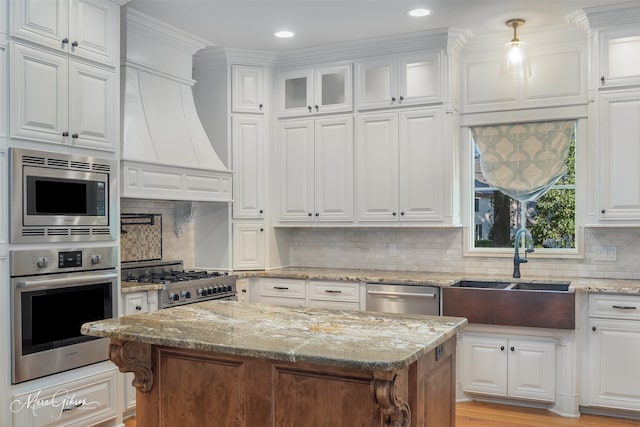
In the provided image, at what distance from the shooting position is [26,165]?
10.9ft

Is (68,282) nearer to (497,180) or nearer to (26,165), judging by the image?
(26,165)

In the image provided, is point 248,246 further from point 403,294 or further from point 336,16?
point 336,16

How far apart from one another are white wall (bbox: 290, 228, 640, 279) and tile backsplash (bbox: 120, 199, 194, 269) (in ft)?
3.42

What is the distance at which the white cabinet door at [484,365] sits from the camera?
4289 millimetres

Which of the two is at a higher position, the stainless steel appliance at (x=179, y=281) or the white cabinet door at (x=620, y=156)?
the white cabinet door at (x=620, y=156)

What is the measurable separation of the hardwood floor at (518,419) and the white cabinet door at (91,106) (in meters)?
1.95

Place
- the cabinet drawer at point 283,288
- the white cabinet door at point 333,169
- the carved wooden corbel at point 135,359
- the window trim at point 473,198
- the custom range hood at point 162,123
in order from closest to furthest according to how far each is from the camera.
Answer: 1. the carved wooden corbel at point 135,359
2. the custom range hood at point 162,123
3. the window trim at point 473,198
4. the cabinet drawer at point 283,288
5. the white cabinet door at point 333,169

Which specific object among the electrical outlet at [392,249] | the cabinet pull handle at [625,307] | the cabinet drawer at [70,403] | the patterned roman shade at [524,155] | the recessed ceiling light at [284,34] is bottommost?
the cabinet drawer at [70,403]

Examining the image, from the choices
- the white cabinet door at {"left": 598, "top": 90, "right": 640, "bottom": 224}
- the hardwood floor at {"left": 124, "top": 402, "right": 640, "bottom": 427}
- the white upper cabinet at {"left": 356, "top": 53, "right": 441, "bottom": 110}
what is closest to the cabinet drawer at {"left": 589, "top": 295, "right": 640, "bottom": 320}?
the white cabinet door at {"left": 598, "top": 90, "right": 640, "bottom": 224}

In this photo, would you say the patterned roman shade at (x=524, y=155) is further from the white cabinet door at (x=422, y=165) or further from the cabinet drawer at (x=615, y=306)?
the cabinet drawer at (x=615, y=306)

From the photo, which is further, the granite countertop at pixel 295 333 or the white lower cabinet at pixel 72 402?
the white lower cabinet at pixel 72 402

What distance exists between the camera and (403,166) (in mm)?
5008

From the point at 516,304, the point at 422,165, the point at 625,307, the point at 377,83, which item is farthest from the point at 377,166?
the point at 625,307

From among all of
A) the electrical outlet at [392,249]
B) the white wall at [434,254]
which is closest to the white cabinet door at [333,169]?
the white wall at [434,254]
